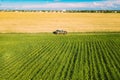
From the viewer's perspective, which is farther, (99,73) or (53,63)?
(53,63)

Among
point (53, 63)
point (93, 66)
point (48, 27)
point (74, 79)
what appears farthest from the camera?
point (48, 27)

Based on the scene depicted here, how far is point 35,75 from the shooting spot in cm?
2030

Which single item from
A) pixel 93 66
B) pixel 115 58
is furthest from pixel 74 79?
pixel 115 58

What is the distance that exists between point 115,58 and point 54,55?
7.46 m

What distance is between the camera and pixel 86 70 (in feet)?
71.7

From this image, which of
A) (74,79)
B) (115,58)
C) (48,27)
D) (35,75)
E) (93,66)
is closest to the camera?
(74,79)

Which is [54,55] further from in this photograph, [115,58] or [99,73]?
[99,73]

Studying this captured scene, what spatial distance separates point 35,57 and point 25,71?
7.15 m

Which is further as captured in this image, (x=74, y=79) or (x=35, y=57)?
(x=35, y=57)

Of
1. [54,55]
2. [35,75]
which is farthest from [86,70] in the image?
[54,55]

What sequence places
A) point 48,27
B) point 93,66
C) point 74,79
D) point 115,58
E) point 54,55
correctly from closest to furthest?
point 74,79, point 93,66, point 115,58, point 54,55, point 48,27

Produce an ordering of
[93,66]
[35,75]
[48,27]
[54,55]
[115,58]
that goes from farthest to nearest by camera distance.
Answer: [48,27] < [54,55] < [115,58] < [93,66] < [35,75]

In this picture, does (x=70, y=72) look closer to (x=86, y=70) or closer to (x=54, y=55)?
(x=86, y=70)

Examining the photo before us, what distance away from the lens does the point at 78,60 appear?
26.3 m
